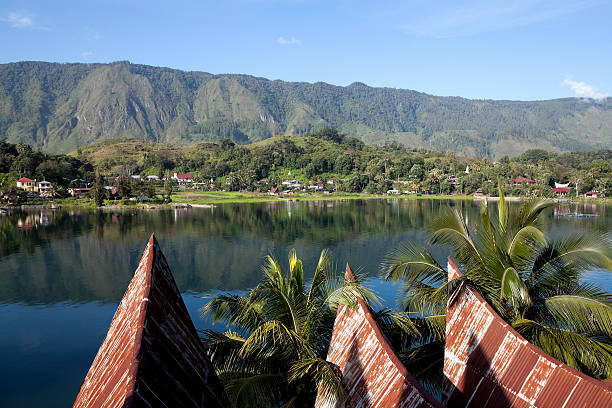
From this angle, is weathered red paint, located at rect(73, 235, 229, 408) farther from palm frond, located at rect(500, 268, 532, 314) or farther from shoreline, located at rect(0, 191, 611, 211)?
shoreline, located at rect(0, 191, 611, 211)

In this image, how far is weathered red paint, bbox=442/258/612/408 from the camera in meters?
5.58

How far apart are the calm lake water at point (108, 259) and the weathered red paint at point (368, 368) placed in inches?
540

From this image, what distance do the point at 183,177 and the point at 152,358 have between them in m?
139

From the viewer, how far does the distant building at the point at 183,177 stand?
136 meters

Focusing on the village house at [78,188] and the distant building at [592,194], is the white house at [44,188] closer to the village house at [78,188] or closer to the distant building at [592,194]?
the village house at [78,188]

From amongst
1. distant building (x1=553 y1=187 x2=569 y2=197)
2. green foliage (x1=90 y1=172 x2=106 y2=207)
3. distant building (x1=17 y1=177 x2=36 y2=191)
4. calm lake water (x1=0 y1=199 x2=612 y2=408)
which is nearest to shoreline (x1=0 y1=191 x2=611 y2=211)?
green foliage (x1=90 y1=172 x2=106 y2=207)

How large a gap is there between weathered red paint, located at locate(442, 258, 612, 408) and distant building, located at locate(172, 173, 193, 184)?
13291 cm

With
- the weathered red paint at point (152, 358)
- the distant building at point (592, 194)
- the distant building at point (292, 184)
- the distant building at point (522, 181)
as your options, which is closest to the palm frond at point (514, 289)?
the weathered red paint at point (152, 358)

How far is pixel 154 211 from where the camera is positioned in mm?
84750

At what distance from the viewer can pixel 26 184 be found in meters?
98.9

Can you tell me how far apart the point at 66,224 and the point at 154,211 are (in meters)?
21.9

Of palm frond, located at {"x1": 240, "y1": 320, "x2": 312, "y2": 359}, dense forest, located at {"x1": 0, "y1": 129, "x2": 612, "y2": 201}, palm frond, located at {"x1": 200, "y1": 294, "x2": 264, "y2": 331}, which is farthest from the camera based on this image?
dense forest, located at {"x1": 0, "y1": 129, "x2": 612, "y2": 201}

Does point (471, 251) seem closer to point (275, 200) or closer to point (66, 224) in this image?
point (66, 224)

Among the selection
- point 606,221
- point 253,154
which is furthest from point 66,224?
point 253,154
